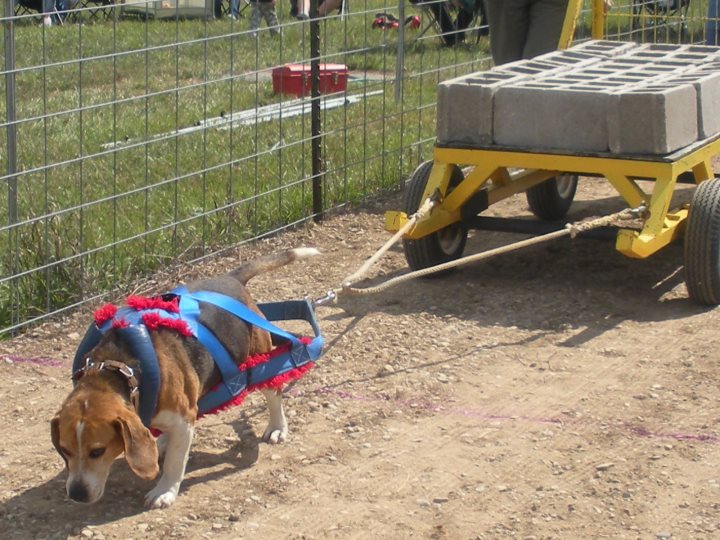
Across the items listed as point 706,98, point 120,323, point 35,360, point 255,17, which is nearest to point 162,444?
point 120,323

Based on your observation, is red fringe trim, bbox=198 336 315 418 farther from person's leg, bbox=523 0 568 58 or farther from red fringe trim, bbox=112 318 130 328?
person's leg, bbox=523 0 568 58

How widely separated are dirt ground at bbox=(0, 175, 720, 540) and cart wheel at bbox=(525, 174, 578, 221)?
0.79 meters

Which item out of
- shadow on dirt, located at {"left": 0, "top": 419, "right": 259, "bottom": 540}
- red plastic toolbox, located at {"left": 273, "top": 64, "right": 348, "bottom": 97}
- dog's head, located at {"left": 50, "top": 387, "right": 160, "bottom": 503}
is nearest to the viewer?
dog's head, located at {"left": 50, "top": 387, "right": 160, "bottom": 503}

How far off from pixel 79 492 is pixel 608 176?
3.23m

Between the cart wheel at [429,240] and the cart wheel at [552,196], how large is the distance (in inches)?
38.5

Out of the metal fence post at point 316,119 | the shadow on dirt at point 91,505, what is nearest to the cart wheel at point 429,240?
the metal fence post at point 316,119

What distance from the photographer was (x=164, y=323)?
13.5 feet

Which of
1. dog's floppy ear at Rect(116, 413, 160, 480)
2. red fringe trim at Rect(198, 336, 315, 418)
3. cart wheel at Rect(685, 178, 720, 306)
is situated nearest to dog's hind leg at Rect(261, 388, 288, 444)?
red fringe trim at Rect(198, 336, 315, 418)

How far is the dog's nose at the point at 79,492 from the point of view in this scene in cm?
374

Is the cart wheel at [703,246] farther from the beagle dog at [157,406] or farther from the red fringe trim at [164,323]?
the red fringe trim at [164,323]

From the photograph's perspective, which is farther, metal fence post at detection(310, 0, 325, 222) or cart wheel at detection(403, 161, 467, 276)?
metal fence post at detection(310, 0, 325, 222)

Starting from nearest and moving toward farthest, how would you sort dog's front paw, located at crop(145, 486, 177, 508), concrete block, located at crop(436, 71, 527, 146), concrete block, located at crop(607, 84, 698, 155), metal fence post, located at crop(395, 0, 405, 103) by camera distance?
dog's front paw, located at crop(145, 486, 177, 508) < concrete block, located at crop(607, 84, 698, 155) < concrete block, located at crop(436, 71, 527, 146) < metal fence post, located at crop(395, 0, 405, 103)

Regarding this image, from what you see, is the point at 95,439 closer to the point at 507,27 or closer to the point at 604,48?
the point at 604,48

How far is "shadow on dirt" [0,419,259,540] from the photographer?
400cm
